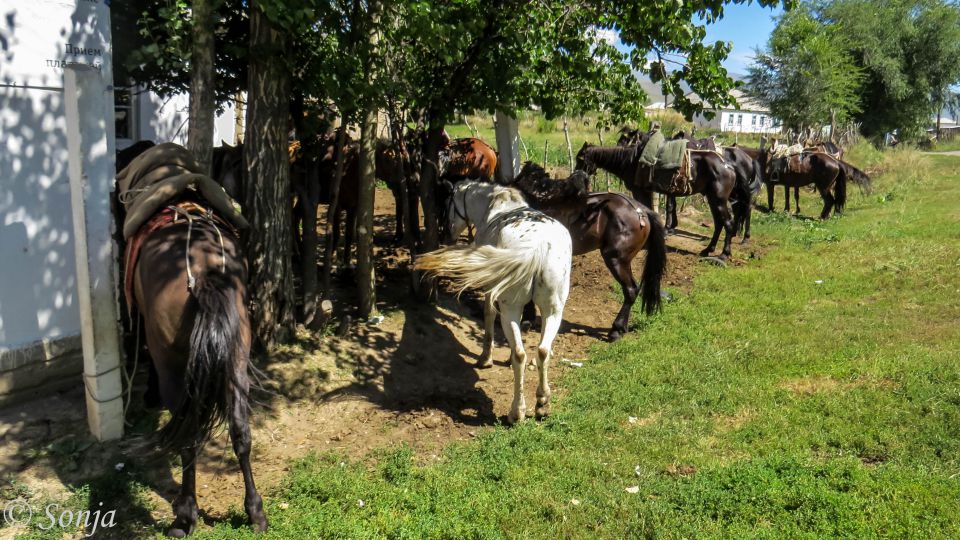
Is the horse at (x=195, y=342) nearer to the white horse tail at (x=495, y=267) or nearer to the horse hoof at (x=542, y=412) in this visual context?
the white horse tail at (x=495, y=267)

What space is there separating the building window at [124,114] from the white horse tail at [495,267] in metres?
4.12

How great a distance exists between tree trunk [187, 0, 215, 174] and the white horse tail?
2101mm

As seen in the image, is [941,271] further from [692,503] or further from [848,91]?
[848,91]

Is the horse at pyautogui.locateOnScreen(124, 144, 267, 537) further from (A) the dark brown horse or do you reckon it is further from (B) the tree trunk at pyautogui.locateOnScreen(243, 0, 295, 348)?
(A) the dark brown horse

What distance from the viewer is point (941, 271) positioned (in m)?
9.39

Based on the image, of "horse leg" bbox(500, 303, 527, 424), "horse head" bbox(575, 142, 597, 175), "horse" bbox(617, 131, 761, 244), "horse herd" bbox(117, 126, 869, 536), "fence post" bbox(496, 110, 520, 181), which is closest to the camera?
"horse herd" bbox(117, 126, 869, 536)

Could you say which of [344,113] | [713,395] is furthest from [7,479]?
[713,395]

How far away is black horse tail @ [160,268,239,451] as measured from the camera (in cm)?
367

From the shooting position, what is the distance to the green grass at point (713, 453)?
13.0 feet

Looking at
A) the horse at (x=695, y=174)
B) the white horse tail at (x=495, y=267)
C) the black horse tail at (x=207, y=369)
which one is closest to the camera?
the black horse tail at (x=207, y=369)

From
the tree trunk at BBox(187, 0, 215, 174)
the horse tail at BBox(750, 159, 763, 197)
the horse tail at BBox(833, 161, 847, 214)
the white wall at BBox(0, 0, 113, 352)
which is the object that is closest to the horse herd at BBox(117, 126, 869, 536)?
the tree trunk at BBox(187, 0, 215, 174)

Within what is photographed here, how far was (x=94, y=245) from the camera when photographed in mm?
4703

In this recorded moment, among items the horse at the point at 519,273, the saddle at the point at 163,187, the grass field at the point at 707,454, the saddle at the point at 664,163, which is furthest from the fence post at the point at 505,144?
the saddle at the point at 163,187

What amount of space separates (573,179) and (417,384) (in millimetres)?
2848
